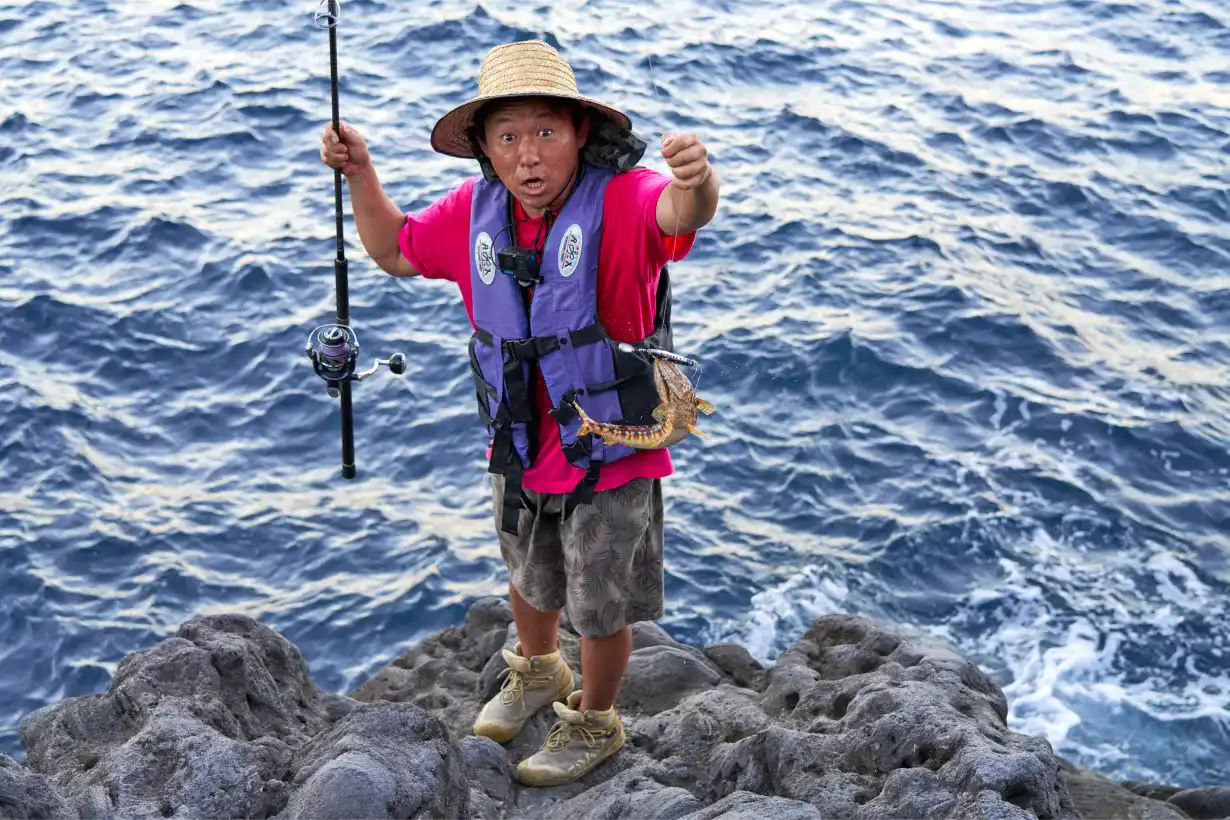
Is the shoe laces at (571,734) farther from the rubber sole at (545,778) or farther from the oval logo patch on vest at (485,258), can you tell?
the oval logo patch on vest at (485,258)

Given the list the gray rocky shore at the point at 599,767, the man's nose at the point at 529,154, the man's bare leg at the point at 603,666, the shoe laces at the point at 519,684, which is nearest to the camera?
the gray rocky shore at the point at 599,767

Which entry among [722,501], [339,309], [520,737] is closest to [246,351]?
[722,501]

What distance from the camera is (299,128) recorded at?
482 inches

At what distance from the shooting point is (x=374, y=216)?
4.64m

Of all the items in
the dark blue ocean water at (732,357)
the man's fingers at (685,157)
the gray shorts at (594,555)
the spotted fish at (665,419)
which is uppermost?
the man's fingers at (685,157)

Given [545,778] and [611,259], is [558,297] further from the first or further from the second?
[545,778]

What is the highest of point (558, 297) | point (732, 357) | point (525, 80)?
point (525, 80)

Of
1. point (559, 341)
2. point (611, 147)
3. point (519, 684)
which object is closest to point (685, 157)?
point (611, 147)

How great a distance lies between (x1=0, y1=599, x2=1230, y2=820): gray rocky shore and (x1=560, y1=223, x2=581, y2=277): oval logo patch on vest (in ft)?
5.09

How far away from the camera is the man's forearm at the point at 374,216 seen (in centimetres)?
462

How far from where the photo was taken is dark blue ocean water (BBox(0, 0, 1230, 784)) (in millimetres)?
7645

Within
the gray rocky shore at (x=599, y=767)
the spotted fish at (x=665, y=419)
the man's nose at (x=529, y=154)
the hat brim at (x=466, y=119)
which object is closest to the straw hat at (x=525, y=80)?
the hat brim at (x=466, y=119)

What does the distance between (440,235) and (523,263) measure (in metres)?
0.43

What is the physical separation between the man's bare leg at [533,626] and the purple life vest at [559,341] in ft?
2.05
